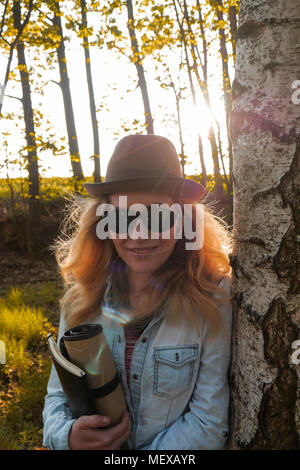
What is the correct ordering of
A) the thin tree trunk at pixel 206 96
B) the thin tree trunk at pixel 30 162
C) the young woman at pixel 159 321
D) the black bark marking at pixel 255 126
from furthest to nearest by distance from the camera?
the thin tree trunk at pixel 30 162, the thin tree trunk at pixel 206 96, the young woman at pixel 159 321, the black bark marking at pixel 255 126

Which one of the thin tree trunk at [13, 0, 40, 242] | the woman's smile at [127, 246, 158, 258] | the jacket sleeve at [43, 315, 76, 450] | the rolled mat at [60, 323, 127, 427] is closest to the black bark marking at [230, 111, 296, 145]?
the woman's smile at [127, 246, 158, 258]

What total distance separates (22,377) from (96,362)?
2.71m

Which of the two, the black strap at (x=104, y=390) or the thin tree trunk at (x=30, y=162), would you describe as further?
the thin tree trunk at (x=30, y=162)

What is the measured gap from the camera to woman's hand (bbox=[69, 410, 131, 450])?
129cm

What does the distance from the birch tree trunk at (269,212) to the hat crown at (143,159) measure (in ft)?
1.67

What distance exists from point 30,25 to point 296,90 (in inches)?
307

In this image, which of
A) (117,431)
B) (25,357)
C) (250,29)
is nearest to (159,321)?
(117,431)

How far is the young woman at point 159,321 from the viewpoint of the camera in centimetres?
133

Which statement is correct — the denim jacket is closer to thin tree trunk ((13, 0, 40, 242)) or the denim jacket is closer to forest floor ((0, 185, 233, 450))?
forest floor ((0, 185, 233, 450))

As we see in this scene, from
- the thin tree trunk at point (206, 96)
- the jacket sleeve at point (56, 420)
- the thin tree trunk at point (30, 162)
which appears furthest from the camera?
the thin tree trunk at point (30, 162)

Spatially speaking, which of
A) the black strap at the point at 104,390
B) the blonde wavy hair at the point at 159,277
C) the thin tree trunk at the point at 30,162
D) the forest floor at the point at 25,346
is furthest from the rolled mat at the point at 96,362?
the thin tree trunk at the point at 30,162

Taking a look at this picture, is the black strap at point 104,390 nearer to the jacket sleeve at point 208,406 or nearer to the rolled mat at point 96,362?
the rolled mat at point 96,362

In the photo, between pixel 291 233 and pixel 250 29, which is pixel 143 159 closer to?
pixel 250 29

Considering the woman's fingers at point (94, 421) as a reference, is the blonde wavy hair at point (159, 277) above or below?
above
